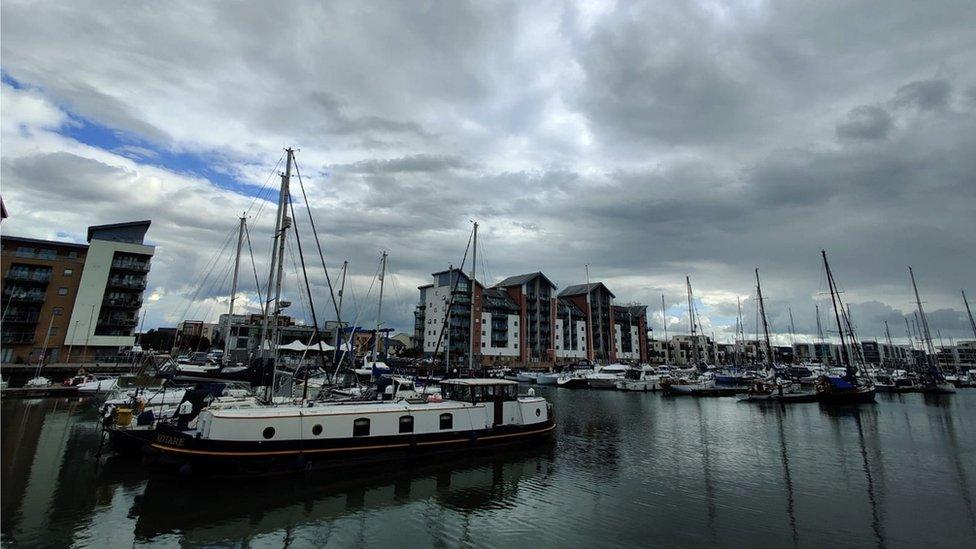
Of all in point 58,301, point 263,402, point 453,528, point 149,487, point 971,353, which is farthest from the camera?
point 971,353

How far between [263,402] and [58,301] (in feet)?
218

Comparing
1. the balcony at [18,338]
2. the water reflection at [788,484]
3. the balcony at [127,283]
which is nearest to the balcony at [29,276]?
the balcony at [127,283]

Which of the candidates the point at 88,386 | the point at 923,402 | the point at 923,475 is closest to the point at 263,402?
the point at 923,475

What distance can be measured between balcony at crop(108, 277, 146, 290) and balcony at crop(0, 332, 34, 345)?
1164 centimetres

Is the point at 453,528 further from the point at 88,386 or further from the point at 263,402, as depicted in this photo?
the point at 88,386

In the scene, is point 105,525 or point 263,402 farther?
point 263,402

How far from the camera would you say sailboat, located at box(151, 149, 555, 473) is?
19.8 meters

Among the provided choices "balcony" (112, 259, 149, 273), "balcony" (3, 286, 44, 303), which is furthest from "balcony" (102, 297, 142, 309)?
"balcony" (3, 286, 44, 303)

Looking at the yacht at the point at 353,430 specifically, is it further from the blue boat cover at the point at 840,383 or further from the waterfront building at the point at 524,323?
the waterfront building at the point at 524,323

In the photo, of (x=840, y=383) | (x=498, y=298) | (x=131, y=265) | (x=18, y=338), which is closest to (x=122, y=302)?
(x=131, y=265)

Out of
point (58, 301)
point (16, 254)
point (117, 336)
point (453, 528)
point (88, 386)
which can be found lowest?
point (453, 528)

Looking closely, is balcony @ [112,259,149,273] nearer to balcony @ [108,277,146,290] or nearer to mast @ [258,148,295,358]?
balcony @ [108,277,146,290]

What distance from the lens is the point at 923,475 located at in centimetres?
2372

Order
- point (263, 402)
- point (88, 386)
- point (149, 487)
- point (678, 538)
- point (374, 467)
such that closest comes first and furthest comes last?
point (678, 538), point (149, 487), point (374, 467), point (263, 402), point (88, 386)
